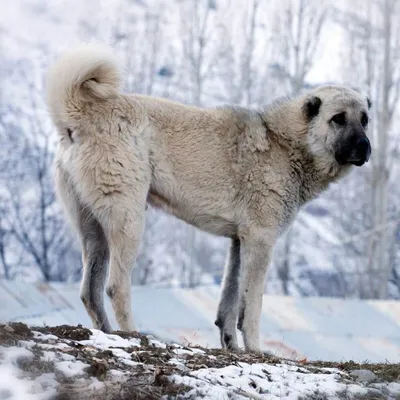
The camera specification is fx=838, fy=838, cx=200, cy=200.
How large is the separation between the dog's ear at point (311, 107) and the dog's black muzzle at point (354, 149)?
40cm

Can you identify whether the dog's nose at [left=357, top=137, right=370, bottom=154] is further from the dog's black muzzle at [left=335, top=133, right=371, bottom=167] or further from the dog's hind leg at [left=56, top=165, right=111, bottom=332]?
the dog's hind leg at [left=56, top=165, right=111, bottom=332]

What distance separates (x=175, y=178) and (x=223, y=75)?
75.7 feet

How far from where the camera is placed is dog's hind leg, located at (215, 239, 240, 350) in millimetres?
7699

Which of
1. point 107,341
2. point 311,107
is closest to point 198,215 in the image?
point 311,107

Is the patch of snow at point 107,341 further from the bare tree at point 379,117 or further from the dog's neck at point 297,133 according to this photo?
the bare tree at point 379,117

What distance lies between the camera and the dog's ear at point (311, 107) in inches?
310

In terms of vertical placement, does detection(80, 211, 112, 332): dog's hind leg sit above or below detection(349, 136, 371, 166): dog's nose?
below

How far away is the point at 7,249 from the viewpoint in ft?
113

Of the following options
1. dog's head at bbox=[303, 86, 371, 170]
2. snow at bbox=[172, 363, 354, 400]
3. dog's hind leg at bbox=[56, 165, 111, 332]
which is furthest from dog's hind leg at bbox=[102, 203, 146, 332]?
dog's head at bbox=[303, 86, 371, 170]

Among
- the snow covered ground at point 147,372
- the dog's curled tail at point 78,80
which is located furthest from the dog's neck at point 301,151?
the snow covered ground at point 147,372

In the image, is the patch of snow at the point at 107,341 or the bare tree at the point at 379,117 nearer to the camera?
the patch of snow at the point at 107,341

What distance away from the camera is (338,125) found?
7770 millimetres

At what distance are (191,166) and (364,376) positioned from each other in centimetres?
260

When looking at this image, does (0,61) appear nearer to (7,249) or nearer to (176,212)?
(7,249)
